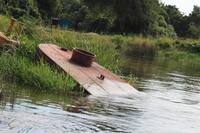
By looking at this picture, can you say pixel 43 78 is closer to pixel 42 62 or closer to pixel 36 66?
pixel 42 62

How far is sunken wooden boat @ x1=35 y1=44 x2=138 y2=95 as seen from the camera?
8.04 meters

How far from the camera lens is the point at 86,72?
28.7 ft

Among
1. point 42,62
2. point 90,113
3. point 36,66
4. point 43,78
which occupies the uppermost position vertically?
point 42,62

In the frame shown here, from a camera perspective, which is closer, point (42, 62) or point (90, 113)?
point (90, 113)

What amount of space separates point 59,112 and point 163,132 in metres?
1.58

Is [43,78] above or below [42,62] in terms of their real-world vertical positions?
below

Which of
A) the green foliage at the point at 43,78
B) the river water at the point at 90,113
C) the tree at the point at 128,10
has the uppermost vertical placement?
the tree at the point at 128,10

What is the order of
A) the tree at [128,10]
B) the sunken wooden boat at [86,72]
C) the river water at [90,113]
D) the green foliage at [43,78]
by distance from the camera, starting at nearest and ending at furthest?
the river water at [90,113], the green foliage at [43,78], the sunken wooden boat at [86,72], the tree at [128,10]

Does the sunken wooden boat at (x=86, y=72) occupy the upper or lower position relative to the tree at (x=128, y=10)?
lower

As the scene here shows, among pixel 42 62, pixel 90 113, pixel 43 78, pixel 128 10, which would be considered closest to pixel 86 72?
pixel 42 62

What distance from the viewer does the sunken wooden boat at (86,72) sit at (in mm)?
8041

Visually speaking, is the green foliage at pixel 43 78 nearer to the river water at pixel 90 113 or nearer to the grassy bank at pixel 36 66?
the grassy bank at pixel 36 66

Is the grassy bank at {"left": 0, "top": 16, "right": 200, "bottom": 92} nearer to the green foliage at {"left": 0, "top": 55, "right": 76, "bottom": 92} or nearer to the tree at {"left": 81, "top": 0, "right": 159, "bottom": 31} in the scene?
the green foliage at {"left": 0, "top": 55, "right": 76, "bottom": 92}

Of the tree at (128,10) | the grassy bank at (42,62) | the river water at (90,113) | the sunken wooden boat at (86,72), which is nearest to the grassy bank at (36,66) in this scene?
the grassy bank at (42,62)
